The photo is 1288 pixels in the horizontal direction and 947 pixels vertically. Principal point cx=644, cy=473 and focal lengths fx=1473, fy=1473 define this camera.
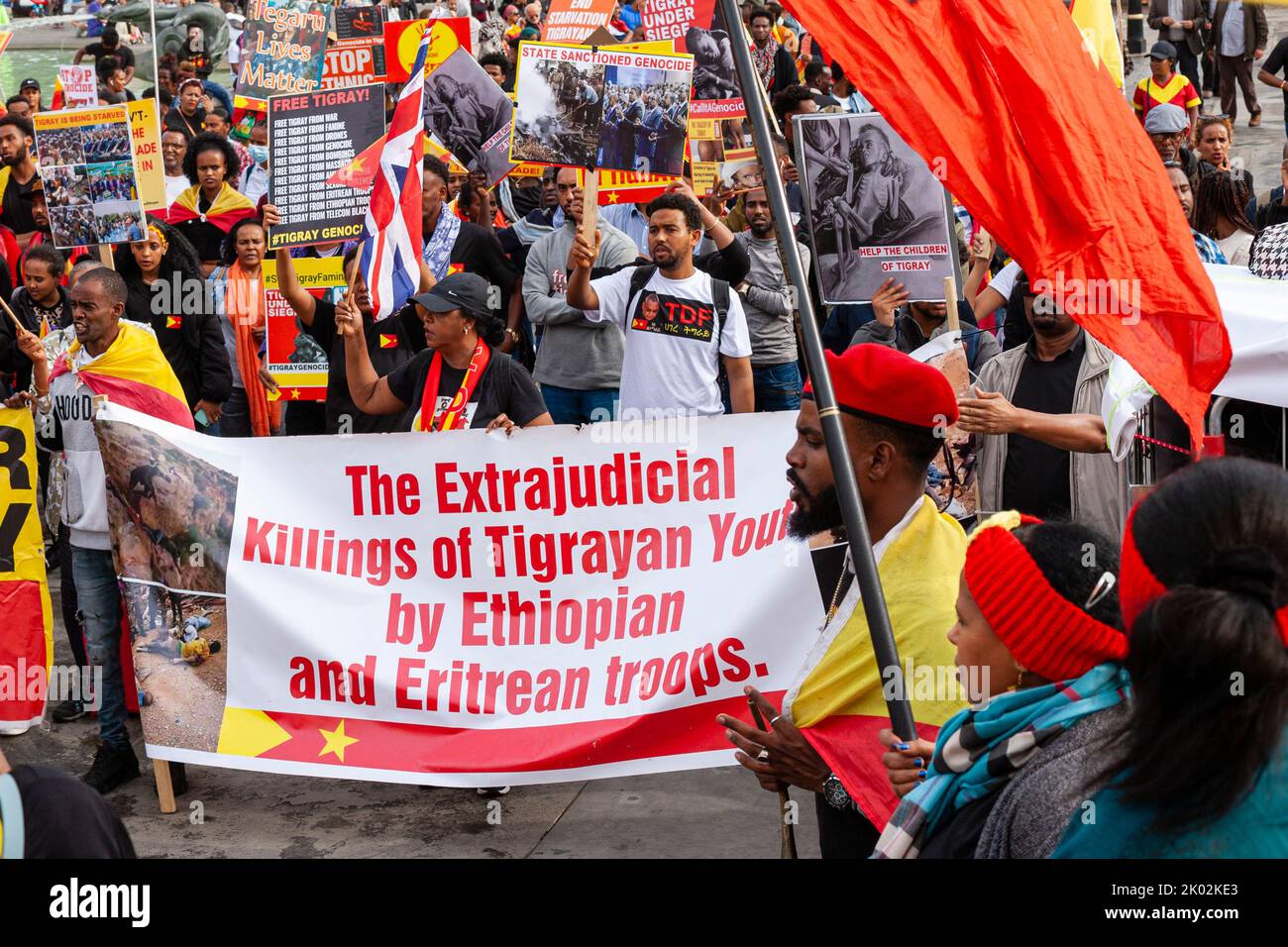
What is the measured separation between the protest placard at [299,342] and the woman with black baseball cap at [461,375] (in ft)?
5.94

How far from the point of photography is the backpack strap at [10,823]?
2184mm

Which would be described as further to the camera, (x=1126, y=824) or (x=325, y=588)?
(x=325, y=588)

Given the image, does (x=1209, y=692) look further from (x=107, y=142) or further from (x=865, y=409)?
(x=107, y=142)

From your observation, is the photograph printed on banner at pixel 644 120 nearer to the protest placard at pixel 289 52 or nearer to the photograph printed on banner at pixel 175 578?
the photograph printed on banner at pixel 175 578

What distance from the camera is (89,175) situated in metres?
7.83

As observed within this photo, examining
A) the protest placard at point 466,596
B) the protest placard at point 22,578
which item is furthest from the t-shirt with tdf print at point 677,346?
the protest placard at point 22,578

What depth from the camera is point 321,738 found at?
550cm

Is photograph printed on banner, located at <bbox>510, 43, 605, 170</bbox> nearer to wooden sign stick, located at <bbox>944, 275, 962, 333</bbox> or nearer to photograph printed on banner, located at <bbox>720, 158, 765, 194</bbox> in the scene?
photograph printed on banner, located at <bbox>720, 158, 765, 194</bbox>
